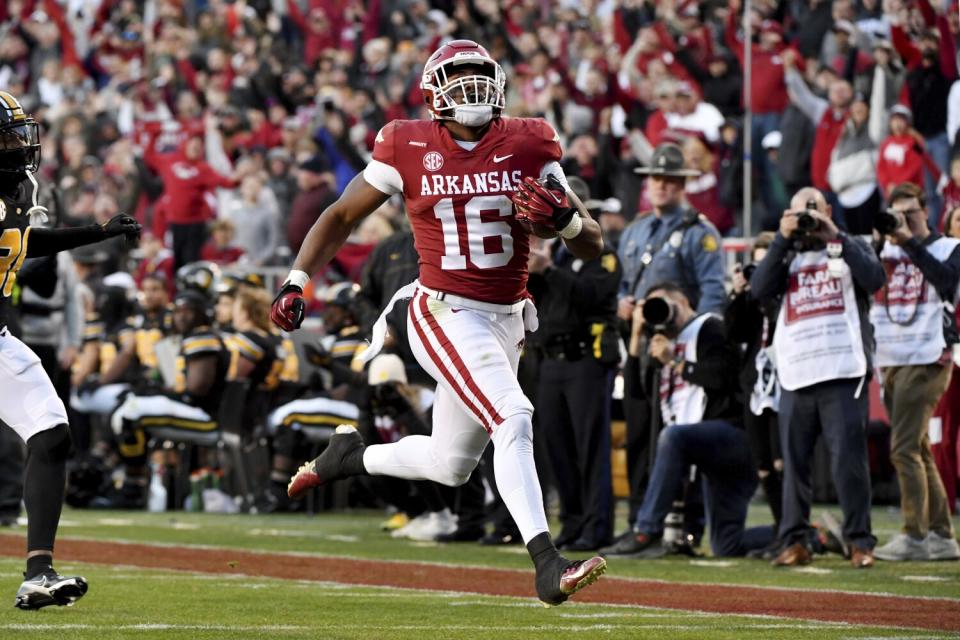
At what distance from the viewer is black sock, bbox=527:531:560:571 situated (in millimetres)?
6648

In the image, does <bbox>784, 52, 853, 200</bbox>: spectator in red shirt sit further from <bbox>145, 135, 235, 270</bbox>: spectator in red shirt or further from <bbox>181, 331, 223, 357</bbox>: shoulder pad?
<bbox>145, 135, 235, 270</bbox>: spectator in red shirt

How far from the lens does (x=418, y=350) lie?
24.2 feet

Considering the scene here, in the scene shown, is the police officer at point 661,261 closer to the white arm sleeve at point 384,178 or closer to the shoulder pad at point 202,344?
the white arm sleeve at point 384,178

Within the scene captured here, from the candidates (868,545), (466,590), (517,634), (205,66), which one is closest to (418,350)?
(517,634)

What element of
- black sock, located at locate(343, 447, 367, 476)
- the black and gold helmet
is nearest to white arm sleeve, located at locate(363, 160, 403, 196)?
black sock, located at locate(343, 447, 367, 476)

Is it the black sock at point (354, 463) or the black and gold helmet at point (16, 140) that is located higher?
the black and gold helmet at point (16, 140)

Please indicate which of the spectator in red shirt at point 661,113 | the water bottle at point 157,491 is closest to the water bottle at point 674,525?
the water bottle at point 157,491

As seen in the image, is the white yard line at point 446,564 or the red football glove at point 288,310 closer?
the red football glove at point 288,310

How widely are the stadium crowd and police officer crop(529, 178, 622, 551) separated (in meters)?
0.02

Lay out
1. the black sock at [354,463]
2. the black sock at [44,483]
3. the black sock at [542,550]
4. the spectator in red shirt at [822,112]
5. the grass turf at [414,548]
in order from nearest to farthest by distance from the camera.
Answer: the black sock at [542,550], the black sock at [44,483], the black sock at [354,463], the grass turf at [414,548], the spectator in red shirt at [822,112]

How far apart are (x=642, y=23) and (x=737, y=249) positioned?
5684mm

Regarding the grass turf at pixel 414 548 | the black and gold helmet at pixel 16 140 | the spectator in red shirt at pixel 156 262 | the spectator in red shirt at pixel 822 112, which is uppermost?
the spectator in red shirt at pixel 822 112

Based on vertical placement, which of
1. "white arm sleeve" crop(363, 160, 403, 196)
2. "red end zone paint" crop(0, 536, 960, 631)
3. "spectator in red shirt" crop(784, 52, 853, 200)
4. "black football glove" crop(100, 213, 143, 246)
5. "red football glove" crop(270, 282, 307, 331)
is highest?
"spectator in red shirt" crop(784, 52, 853, 200)

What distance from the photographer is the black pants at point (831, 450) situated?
10.0 meters
